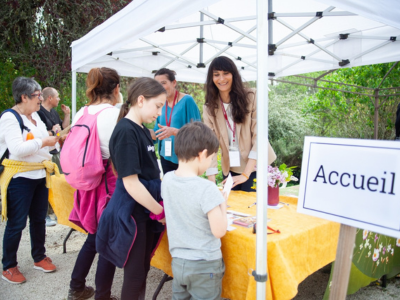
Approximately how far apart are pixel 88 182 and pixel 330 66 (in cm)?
353

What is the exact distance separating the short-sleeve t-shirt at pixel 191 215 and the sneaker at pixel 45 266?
6.36 ft

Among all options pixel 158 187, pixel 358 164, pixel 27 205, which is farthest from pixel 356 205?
pixel 27 205

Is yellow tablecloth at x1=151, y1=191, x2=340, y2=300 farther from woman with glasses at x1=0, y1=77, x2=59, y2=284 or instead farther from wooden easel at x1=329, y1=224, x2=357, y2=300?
woman with glasses at x1=0, y1=77, x2=59, y2=284

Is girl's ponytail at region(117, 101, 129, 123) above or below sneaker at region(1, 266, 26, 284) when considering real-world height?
above

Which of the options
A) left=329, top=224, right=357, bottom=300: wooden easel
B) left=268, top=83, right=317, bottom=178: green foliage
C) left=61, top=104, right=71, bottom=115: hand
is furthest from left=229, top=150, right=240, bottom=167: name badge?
left=268, top=83, right=317, bottom=178: green foliage

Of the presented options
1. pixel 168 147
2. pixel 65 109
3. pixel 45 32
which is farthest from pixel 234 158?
pixel 45 32

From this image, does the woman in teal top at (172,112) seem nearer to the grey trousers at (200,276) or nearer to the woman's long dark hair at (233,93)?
the woman's long dark hair at (233,93)

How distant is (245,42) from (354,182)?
11.6 feet

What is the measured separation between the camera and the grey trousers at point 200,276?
150 cm

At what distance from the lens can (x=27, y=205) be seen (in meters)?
2.70

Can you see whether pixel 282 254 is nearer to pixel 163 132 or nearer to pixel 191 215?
pixel 191 215

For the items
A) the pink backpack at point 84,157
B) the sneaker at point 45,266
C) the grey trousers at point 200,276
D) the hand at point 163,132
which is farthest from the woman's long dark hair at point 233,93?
the sneaker at point 45,266

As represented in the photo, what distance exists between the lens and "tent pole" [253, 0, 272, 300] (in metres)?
1.45

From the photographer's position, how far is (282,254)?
1.54m
